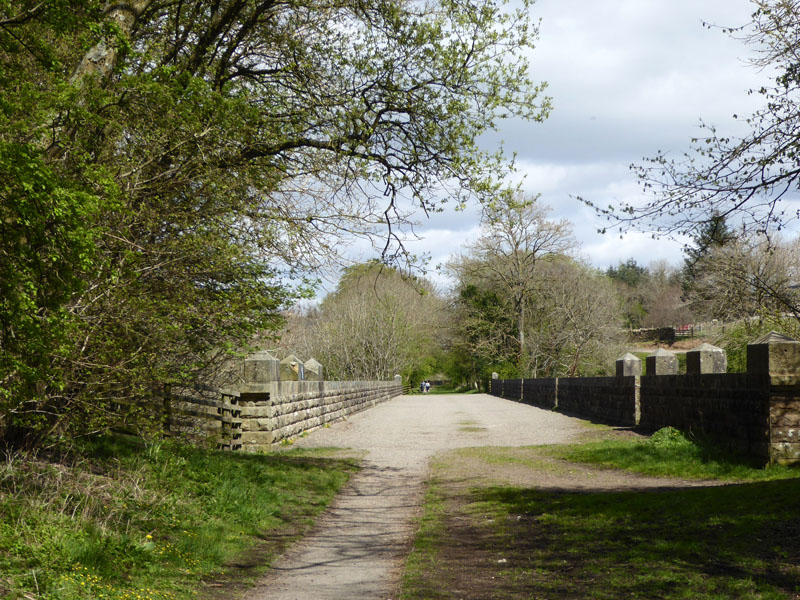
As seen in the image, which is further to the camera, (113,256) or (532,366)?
(532,366)

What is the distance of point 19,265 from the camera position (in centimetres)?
527

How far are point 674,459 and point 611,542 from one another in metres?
5.32

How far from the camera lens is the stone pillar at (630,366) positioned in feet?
59.8

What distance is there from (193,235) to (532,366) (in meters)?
42.1

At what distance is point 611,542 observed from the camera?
21.6 feet

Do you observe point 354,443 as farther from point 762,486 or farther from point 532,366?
point 532,366

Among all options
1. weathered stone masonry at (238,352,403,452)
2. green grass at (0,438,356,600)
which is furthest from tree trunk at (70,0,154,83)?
weathered stone masonry at (238,352,403,452)

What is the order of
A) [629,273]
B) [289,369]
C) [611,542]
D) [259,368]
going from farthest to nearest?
[629,273]
[289,369]
[259,368]
[611,542]

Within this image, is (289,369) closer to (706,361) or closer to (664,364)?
(664,364)

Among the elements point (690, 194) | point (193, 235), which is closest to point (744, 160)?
point (690, 194)

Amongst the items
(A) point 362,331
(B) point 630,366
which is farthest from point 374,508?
(A) point 362,331

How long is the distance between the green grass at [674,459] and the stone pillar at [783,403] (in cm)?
26

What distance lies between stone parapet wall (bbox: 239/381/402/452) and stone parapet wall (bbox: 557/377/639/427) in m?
8.08

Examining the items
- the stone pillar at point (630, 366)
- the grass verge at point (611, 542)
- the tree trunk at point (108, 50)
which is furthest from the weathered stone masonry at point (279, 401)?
the stone pillar at point (630, 366)
